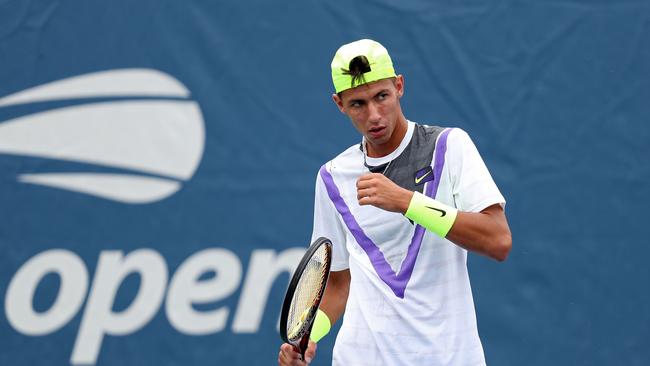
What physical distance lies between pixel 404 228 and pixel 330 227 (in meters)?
0.35

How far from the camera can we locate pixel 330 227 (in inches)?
116

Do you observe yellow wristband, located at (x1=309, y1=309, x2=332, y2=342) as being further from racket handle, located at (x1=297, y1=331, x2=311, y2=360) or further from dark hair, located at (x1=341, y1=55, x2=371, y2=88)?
dark hair, located at (x1=341, y1=55, x2=371, y2=88)

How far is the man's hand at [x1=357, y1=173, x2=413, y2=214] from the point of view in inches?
94.2

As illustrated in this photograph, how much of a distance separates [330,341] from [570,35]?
1909 millimetres

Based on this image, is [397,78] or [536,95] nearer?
[397,78]

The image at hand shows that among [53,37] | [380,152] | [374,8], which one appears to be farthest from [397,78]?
[53,37]

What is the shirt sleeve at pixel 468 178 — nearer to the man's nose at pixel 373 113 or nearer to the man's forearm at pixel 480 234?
the man's forearm at pixel 480 234

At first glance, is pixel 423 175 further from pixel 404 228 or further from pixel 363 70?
pixel 363 70

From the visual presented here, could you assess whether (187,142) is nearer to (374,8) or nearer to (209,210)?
(209,210)

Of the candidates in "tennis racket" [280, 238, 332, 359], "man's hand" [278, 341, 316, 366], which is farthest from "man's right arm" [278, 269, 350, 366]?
"man's hand" [278, 341, 316, 366]

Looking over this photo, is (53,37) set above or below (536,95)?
above

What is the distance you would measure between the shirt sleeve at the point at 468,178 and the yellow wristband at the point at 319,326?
61 centimetres

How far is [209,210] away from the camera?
4.49m

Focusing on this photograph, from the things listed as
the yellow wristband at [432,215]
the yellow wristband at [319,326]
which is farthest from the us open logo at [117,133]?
the yellow wristband at [432,215]
